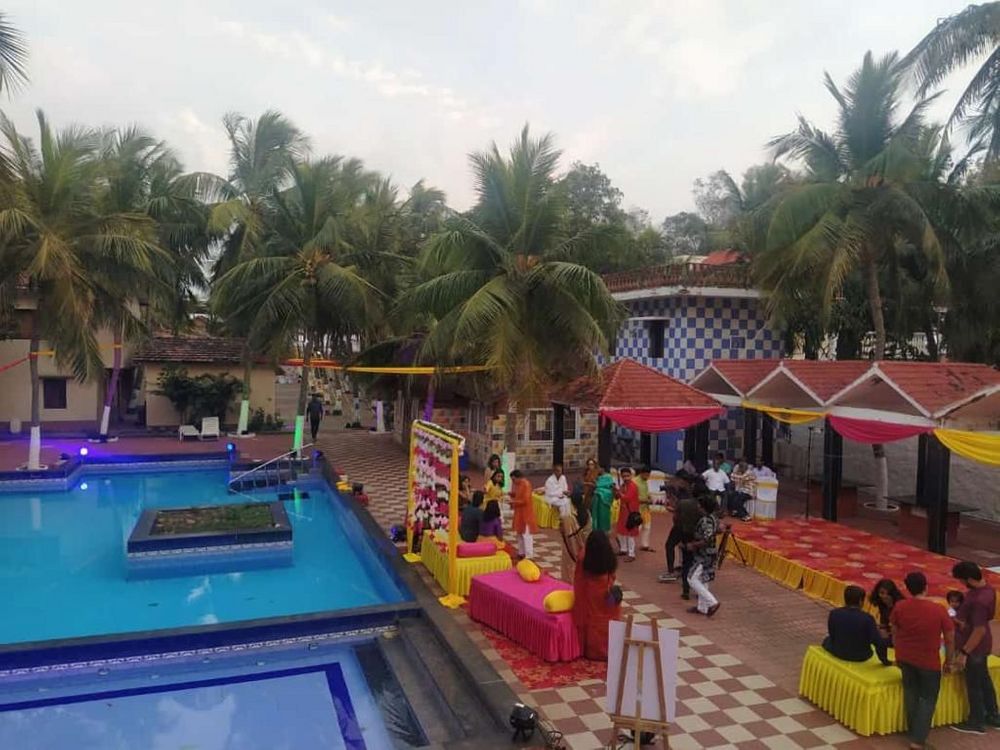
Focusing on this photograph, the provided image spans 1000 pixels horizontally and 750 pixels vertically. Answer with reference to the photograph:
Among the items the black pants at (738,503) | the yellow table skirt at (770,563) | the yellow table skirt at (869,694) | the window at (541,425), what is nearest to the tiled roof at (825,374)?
the black pants at (738,503)

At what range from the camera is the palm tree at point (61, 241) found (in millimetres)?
17141

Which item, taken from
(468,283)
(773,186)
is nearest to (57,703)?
(468,283)

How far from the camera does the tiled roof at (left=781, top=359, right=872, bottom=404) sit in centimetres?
1413

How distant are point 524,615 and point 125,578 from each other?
7.62 metres

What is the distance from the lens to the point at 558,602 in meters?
8.20

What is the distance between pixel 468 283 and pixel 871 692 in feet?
30.5

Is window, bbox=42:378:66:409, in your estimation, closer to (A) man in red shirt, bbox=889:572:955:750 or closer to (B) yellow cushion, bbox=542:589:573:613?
(B) yellow cushion, bbox=542:589:573:613

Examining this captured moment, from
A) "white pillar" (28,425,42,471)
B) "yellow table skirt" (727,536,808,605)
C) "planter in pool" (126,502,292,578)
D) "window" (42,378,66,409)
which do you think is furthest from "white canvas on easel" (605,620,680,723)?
"window" (42,378,66,409)

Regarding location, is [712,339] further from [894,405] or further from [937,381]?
[937,381]

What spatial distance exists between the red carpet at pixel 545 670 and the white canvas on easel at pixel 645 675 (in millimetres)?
1925

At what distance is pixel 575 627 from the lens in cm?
820

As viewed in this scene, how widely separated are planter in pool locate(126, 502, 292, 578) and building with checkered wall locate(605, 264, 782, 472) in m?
10.1

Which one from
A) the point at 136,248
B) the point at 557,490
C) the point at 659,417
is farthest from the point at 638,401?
the point at 136,248

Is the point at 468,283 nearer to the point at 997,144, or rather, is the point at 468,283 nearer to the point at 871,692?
the point at 871,692
